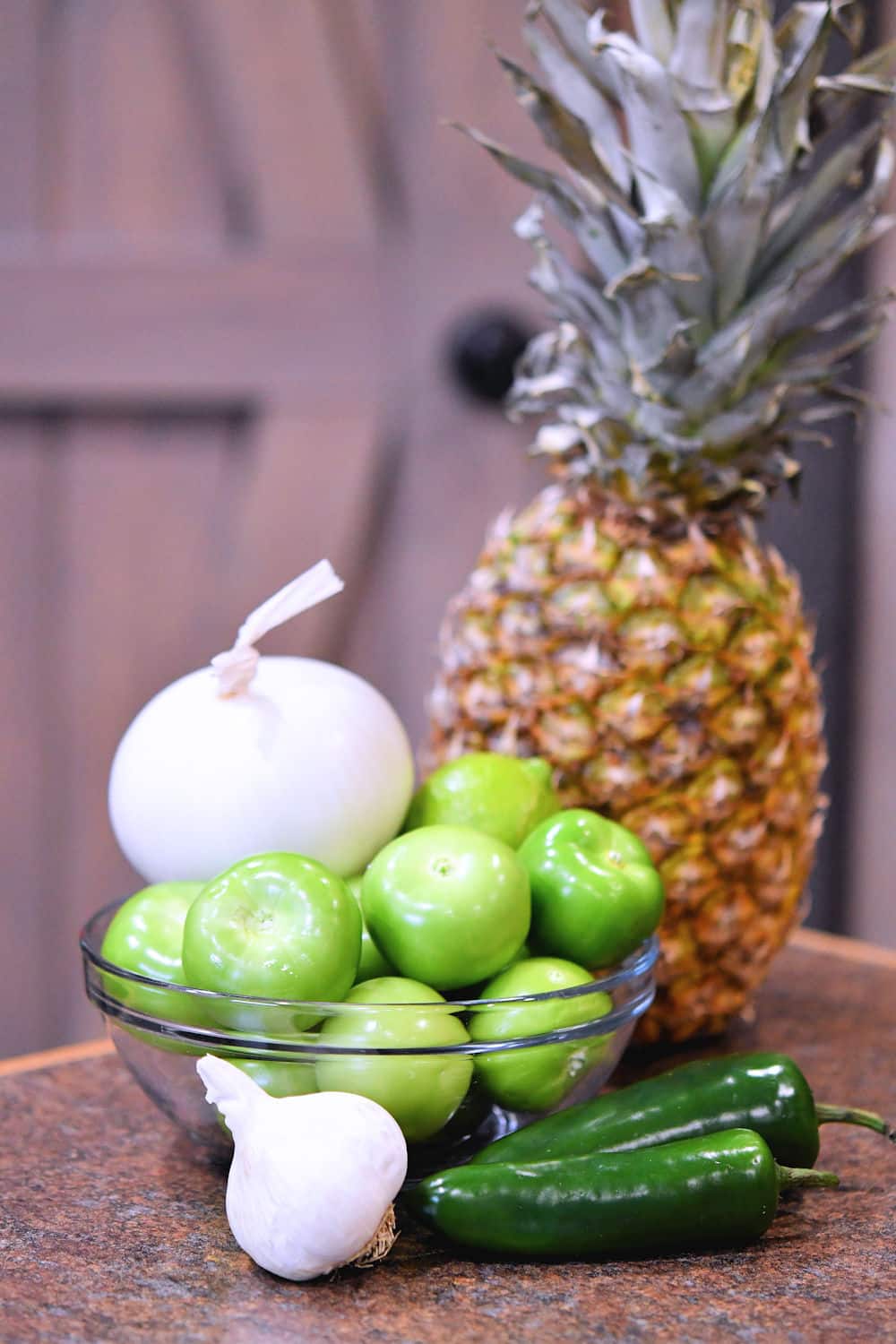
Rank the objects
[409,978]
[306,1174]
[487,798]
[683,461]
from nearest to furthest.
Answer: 1. [306,1174]
2. [409,978]
3. [487,798]
4. [683,461]

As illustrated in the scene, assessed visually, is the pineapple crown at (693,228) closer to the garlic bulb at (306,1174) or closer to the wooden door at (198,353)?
the garlic bulb at (306,1174)

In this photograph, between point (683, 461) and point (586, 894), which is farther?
point (683, 461)

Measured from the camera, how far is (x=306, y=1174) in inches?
22.9

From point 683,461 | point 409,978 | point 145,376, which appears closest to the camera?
point 409,978

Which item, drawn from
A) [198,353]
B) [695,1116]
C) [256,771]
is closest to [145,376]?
[198,353]

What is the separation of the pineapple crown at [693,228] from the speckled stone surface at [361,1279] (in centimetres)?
48

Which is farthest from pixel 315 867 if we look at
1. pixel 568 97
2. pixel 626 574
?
pixel 568 97

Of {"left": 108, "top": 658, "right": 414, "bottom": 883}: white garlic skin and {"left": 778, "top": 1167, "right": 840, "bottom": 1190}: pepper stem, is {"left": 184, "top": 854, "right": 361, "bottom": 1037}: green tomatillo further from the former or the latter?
{"left": 778, "top": 1167, "right": 840, "bottom": 1190}: pepper stem

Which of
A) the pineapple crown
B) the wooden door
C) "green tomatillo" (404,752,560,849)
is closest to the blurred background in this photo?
the wooden door

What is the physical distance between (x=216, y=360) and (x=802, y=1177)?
135cm

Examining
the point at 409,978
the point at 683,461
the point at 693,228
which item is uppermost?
the point at 693,228

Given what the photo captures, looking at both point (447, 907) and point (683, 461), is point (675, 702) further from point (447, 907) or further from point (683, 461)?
point (447, 907)

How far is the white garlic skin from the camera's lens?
0.76 m

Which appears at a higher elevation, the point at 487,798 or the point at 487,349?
the point at 487,349
